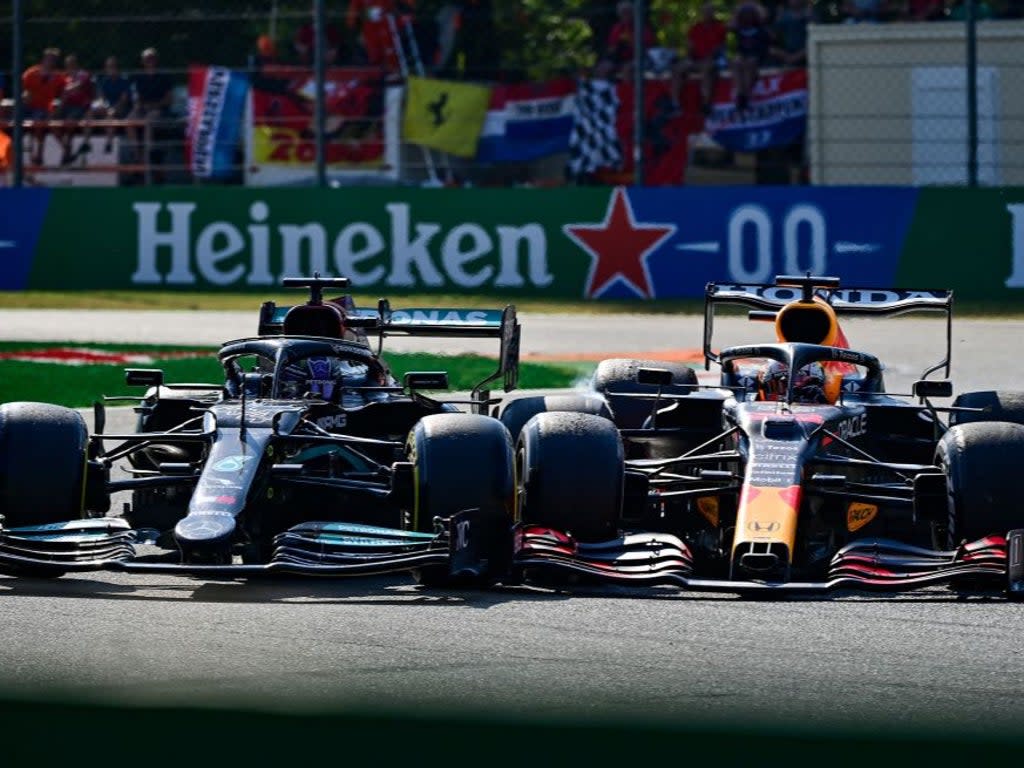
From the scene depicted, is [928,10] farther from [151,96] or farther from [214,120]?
[151,96]

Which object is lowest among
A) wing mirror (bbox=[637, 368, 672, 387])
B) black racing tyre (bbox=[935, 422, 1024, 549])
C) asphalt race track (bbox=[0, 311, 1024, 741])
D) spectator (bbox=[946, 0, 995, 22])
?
asphalt race track (bbox=[0, 311, 1024, 741])

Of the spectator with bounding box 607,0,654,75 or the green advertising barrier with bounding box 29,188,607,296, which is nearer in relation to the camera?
the green advertising barrier with bounding box 29,188,607,296

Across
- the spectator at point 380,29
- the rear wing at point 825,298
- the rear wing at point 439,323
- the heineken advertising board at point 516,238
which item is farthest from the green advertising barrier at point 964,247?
the rear wing at point 439,323

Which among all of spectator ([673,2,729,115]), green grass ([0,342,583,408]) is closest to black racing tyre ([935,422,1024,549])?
green grass ([0,342,583,408])

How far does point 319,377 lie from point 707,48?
14.0m

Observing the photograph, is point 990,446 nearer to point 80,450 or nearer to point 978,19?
point 80,450

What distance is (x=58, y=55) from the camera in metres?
23.1

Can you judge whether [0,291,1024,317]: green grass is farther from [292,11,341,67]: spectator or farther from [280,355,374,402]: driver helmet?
[280,355,374,402]: driver helmet

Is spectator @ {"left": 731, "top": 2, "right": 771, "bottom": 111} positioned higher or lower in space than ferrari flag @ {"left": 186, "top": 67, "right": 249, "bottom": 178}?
higher

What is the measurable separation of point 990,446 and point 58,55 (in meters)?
16.7

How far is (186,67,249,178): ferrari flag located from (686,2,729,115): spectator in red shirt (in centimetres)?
488

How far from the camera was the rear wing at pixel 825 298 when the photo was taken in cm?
1070

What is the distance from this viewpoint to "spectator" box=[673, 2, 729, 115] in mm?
22703

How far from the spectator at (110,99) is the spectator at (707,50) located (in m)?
6.15
